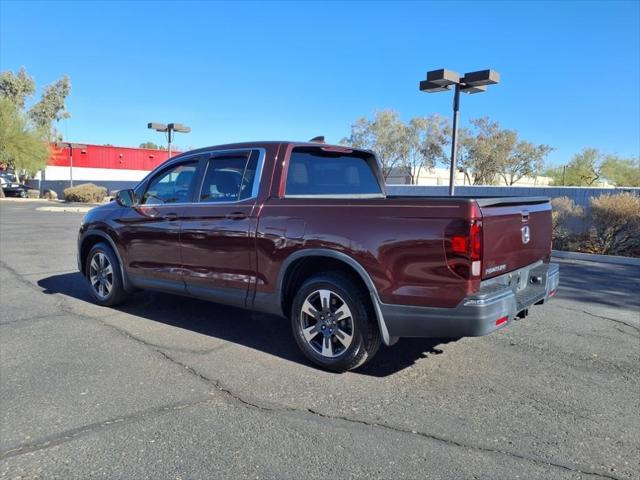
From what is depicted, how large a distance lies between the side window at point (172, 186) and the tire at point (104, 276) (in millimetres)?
910

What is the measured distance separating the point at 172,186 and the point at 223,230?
1.19 meters

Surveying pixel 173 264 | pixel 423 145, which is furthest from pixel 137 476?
pixel 423 145

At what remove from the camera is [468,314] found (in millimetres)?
3516

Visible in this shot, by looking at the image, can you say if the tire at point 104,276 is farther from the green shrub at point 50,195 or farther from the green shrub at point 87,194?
the green shrub at point 50,195

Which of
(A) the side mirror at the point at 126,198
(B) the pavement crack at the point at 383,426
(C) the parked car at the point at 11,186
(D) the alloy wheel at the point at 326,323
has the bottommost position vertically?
(B) the pavement crack at the point at 383,426

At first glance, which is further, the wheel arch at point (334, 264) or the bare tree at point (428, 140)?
the bare tree at point (428, 140)

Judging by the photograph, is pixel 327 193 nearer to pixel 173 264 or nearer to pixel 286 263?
pixel 286 263

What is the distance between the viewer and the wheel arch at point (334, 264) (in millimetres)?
3873

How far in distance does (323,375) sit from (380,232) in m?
1.30

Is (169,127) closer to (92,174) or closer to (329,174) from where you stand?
(329,174)

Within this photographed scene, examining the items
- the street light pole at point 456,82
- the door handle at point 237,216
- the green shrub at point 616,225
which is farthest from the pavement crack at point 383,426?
the green shrub at point 616,225

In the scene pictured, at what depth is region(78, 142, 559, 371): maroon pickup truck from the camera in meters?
3.58

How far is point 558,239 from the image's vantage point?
12891 mm

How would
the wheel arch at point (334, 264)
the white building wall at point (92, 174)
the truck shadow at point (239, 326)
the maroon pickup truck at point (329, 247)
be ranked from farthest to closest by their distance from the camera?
the white building wall at point (92, 174) < the truck shadow at point (239, 326) < the wheel arch at point (334, 264) < the maroon pickup truck at point (329, 247)
